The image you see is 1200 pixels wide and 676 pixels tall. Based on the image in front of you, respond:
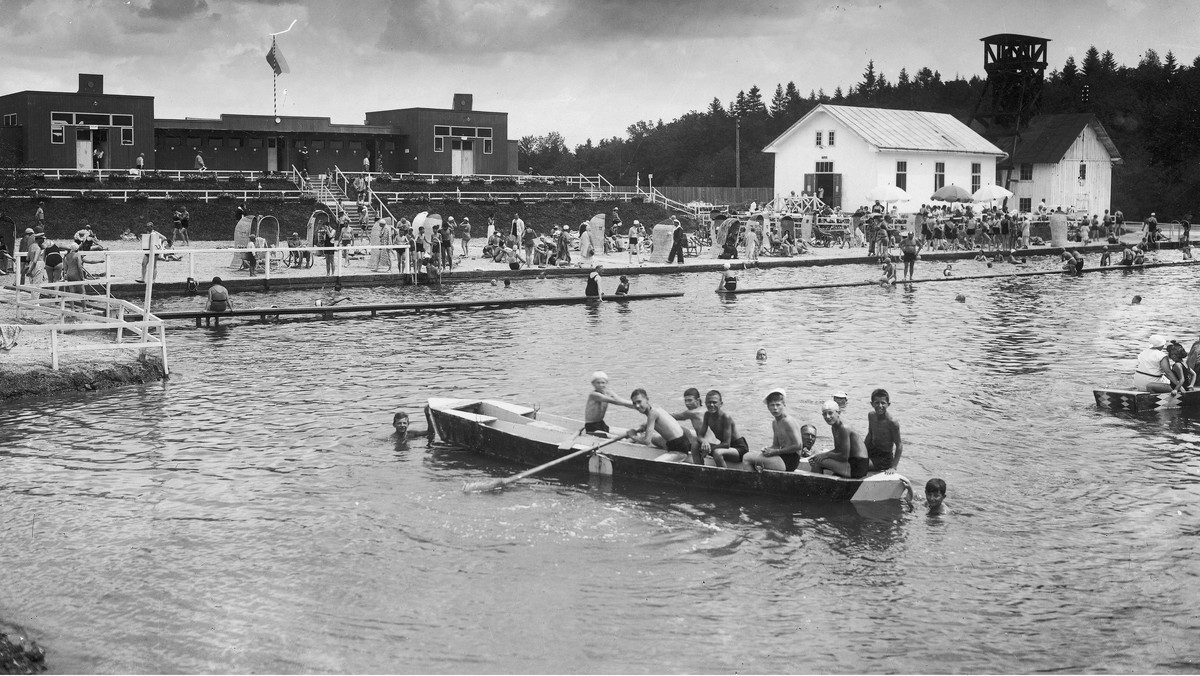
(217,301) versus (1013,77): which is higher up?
(1013,77)

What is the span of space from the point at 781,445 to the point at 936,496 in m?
1.97

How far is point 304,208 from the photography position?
5428cm

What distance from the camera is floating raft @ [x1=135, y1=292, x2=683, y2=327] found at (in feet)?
98.0

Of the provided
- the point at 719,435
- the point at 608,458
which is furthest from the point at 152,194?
the point at 719,435

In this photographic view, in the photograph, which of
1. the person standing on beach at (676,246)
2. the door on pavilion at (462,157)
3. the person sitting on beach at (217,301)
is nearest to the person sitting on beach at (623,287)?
the person standing on beach at (676,246)

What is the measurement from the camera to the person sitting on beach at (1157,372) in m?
20.0

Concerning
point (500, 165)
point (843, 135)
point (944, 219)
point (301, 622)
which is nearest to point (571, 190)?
point (500, 165)

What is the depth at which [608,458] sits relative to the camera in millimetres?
15883

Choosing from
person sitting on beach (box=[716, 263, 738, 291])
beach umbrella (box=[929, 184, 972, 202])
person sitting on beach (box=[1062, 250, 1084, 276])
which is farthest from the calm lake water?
beach umbrella (box=[929, 184, 972, 202])

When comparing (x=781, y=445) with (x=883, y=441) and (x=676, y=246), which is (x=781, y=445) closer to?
(x=883, y=441)

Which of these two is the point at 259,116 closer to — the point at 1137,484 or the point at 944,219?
the point at 944,219

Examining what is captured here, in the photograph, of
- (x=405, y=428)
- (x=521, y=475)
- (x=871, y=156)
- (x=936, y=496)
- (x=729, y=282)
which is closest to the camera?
(x=936, y=496)

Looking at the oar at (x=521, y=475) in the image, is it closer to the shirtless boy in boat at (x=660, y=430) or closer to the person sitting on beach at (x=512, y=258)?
the shirtless boy in boat at (x=660, y=430)

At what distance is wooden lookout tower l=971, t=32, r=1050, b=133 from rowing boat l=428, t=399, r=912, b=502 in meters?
64.9
